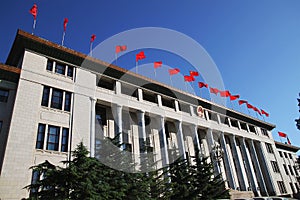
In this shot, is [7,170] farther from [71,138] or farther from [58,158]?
[71,138]

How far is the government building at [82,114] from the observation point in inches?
575

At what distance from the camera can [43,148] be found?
15094 mm

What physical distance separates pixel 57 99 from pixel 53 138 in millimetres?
3280

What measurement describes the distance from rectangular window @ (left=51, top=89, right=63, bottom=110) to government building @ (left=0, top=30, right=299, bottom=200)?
74 mm

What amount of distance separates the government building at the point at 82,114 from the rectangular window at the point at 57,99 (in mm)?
74

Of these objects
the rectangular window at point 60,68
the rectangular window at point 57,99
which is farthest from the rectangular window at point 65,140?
the rectangular window at point 60,68

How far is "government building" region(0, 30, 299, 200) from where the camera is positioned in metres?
14.6

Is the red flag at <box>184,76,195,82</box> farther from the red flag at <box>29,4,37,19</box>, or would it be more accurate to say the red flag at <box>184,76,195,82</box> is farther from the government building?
the red flag at <box>29,4,37,19</box>

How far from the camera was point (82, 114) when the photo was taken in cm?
1805

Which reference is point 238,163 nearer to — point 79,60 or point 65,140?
point 65,140

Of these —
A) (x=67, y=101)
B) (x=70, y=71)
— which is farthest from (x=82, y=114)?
(x=70, y=71)

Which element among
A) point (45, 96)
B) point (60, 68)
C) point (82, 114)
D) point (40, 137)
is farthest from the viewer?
point (60, 68)

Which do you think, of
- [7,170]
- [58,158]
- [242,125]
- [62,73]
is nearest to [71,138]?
[58,158]

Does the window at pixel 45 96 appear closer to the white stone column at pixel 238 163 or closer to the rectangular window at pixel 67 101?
the rectangular window at pixel 67 101
